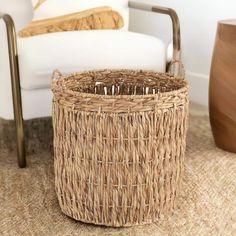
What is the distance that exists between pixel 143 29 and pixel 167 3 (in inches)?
9.7

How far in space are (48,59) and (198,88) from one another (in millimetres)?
1203

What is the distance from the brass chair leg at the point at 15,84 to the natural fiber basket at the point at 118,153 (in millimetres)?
312

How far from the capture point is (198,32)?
253 cm

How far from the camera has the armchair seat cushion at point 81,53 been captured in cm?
161

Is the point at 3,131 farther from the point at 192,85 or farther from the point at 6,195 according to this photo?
the point at 192,85

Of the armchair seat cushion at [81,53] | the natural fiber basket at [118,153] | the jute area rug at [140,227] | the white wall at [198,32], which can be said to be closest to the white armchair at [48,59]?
the armchair seat cushion at [81,53]

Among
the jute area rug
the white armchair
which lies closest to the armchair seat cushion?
the white armchair

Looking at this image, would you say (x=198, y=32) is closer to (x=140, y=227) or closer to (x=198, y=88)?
(x=198, y=88)

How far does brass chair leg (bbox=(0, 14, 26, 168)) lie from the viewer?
1.58 metres

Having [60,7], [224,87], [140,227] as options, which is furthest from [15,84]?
[224,87]

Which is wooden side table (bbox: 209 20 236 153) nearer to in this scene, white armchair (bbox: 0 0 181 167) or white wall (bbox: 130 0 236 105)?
white armchair (bbox: 0 0 181 167)

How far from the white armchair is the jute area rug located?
0.12m

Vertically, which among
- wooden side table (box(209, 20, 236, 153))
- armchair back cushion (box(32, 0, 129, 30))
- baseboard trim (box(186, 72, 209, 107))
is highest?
armchair back cushion (box(32, 0, 129, 30))

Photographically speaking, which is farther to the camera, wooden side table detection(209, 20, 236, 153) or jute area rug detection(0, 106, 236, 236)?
wooden side table detection(209, 20, 236, 153)
